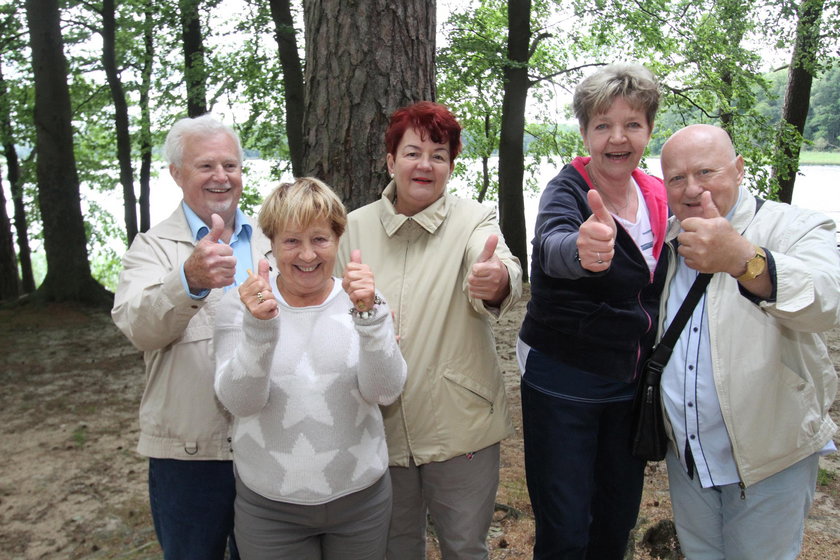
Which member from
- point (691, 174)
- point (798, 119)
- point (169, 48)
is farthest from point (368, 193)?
point (169, 48)

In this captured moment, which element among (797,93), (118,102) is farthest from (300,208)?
(118,102)

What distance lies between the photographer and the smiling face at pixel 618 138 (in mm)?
2350

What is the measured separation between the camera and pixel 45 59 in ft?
35.2

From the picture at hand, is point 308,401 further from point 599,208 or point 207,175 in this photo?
point 599,208

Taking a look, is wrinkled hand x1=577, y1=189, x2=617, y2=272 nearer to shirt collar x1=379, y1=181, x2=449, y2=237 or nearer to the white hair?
shirt collar x1=379, y1=181, x2=449, y2=237

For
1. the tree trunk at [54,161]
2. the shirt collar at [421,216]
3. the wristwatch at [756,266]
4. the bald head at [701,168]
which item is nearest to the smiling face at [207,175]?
the shirt collar at [421,216]

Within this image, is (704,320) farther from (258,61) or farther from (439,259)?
(258,61)

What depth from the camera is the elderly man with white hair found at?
7.02ft

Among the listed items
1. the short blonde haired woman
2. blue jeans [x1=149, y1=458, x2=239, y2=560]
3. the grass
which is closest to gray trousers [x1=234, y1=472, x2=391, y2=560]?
the short blonde haired woman

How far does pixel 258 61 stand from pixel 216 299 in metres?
11.5

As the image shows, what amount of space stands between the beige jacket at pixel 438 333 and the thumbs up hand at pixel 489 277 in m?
0.08

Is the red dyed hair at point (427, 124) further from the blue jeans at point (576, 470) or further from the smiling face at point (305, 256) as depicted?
the blue jeans at point (576, 470)

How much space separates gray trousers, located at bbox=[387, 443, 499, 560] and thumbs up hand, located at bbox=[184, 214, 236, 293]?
0.99 m

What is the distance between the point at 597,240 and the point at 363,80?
1688 mm
